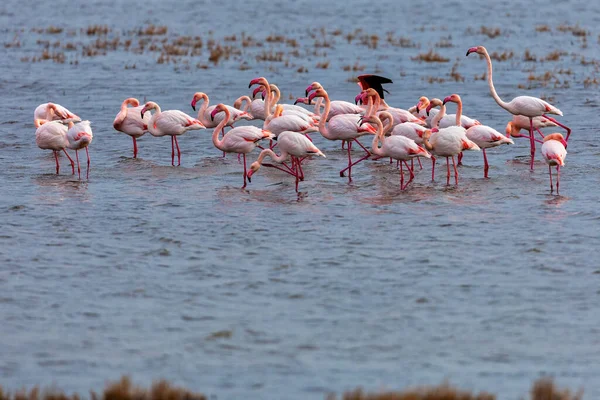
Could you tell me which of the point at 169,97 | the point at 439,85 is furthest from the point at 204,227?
the point at 439,85

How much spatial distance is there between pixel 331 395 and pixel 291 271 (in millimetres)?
3721

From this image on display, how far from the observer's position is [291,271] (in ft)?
35.5

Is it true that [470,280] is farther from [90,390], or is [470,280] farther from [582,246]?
[90,390]

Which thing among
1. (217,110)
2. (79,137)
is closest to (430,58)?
(217,110)

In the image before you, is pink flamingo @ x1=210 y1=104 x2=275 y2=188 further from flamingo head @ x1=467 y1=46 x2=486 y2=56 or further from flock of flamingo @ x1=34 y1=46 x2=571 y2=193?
flamingo head @ x1=467 y1=46 x2=486 y2=56

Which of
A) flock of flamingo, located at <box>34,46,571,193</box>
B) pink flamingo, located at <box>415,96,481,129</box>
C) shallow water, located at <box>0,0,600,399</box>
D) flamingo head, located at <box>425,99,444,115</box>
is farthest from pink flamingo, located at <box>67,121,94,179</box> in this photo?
pink flamingo, located at <box>415,96,481,129</box>

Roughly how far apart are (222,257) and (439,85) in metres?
15.2

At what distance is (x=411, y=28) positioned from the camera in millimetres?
36594

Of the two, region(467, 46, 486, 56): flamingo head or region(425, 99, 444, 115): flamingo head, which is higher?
region(467, 46, 486, 56): flamingo head

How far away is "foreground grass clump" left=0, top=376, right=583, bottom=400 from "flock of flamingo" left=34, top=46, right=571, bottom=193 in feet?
24.3

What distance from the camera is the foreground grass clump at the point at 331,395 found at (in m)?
7.04

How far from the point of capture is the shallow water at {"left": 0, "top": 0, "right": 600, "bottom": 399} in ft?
27.0

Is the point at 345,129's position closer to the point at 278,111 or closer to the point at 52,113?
the point at 278,111

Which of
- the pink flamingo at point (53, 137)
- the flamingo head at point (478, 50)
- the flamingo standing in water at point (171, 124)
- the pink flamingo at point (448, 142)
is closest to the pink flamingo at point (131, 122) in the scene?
the flamingo standing in water at point (171, 124)
